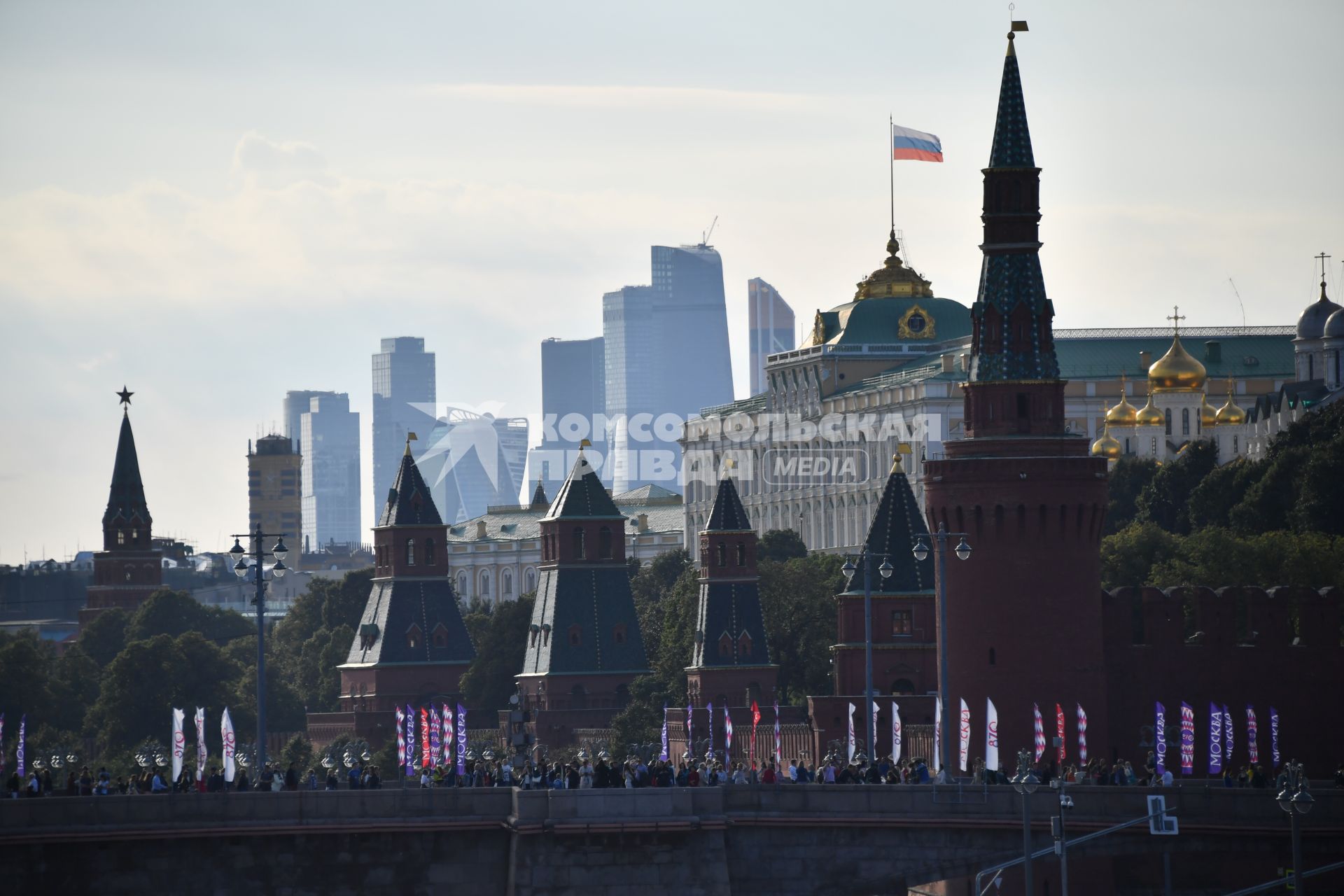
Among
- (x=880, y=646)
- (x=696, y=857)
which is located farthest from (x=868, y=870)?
(x=880, y=646)

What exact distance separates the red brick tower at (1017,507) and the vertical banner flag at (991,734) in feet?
1.65

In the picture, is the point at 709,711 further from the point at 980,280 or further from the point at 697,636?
the point at 980,280

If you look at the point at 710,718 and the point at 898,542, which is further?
the point at 710,718

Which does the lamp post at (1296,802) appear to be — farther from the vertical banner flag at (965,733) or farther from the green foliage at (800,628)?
the green foliage at (800,628)

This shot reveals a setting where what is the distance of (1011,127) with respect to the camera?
124 meters

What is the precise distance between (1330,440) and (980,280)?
181 ft

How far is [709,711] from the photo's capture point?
167m

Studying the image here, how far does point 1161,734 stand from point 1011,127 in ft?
72.6

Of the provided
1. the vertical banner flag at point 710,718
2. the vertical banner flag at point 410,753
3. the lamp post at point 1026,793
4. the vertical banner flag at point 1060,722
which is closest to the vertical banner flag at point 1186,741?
the vertical banner flag at point 1060,722

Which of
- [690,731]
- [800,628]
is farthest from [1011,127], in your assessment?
[800,628]

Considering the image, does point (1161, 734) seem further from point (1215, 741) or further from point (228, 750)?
point (228, 750)

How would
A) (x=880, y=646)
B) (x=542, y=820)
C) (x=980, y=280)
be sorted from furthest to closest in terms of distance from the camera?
1. (x=880, y=646)
2. (x=980, y=280)
3. (x=542, y=820)

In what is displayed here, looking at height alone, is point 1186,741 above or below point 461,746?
below

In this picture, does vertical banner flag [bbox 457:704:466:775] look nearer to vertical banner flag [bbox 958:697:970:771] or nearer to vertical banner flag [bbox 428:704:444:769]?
vertical banner flag [bbox 428:704:444:769]
